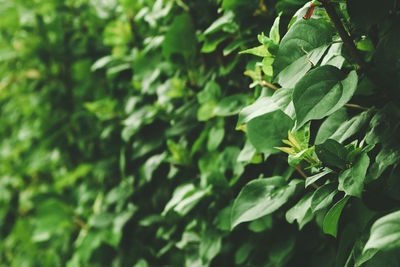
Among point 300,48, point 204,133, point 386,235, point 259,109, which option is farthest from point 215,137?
point 386,235

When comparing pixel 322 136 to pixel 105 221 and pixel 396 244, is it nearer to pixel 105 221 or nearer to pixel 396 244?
pixel 396 244

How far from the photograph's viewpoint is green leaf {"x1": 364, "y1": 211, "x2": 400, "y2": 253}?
0.54 meters

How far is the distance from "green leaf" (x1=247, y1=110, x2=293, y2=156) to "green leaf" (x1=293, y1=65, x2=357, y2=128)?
225 mm

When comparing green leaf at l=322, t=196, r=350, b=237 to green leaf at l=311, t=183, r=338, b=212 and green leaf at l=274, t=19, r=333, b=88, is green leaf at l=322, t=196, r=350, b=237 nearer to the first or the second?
green leaf at l=311, t=183, r=338, b=212

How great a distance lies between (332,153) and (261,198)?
0.27 m

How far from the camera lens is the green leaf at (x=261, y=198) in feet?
3.03

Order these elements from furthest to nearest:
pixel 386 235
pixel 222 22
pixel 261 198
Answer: pixel 222 22, pixel 261 198, pixel 386 235

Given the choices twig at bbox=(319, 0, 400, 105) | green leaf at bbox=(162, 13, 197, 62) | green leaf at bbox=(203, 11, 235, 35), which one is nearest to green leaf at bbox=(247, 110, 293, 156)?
twig at bbox=(319, 0, 400, 105)

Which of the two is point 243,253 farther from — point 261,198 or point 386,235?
point 386,235

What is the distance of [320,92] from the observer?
2.37 ft

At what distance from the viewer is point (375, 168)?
2.51 feet

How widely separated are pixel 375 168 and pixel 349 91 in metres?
0.19

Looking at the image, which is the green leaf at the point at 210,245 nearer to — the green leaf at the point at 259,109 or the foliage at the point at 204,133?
the foliage at the point at 204,133

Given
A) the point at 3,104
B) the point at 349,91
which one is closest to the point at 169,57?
the point at 349,91
